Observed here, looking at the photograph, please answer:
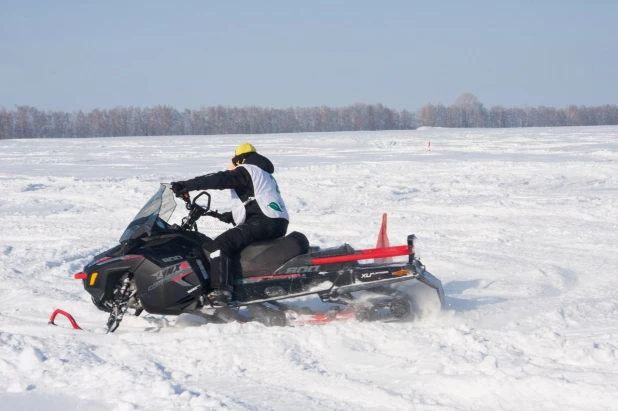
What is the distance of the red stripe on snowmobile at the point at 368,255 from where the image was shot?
5102mm

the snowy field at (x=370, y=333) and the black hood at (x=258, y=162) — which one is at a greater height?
the black hood at (x=258, y=162)

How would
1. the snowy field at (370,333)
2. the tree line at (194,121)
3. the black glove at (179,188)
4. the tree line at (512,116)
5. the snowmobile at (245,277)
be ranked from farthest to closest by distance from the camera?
the tree line at (512,116), the tree line at (194,121), the snowmobile at (245,277), the black glove at (179,188), the snowy field at (370,333)

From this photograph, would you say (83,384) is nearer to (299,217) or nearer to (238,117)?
(299,217)

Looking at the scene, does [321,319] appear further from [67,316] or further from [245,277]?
[67,316]

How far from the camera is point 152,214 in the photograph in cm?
517

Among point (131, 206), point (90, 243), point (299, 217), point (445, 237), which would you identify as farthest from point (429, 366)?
point (131, 206)

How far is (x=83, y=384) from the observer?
3924 millimetres

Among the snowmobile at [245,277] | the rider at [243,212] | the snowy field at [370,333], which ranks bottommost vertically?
the snowy field at [370,333]

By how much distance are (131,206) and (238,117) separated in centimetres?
8461

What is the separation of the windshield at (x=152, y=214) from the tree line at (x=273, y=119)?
8536 cm

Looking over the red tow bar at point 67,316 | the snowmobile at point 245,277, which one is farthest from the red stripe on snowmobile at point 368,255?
the red tow bar at point 67,316

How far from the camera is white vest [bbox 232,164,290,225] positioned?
5.19 m

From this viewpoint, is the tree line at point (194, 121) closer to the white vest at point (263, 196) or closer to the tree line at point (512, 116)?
the tree line at point (512, 116)

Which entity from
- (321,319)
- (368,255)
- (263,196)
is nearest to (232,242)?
(263,196)
